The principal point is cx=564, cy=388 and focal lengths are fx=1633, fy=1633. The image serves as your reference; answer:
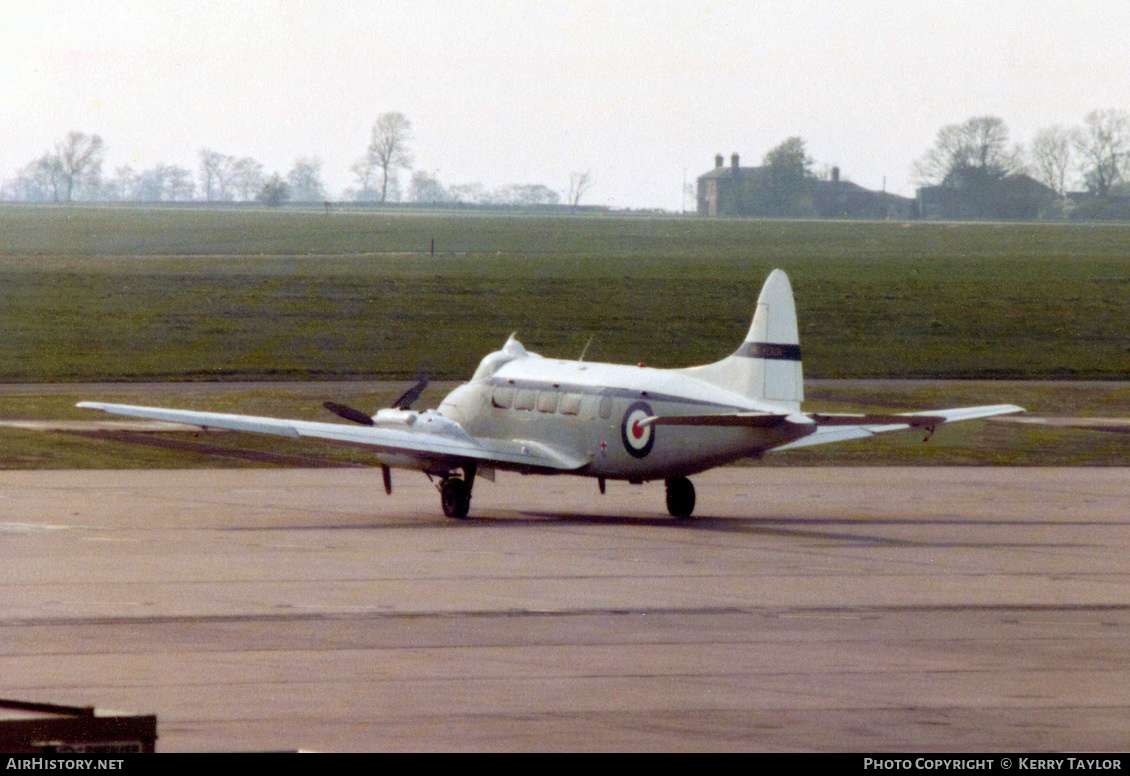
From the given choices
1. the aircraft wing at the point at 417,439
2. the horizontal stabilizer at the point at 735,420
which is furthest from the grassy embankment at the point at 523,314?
the horizontal stabilizer at the point at 735,420

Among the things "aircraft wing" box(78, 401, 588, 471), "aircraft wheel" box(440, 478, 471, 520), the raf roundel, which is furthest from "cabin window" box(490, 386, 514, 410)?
the raf roundel

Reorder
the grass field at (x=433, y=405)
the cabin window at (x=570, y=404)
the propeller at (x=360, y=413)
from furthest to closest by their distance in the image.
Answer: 1. the grass field at (x=433, y=405)
2. the propeller at (x=360, y=413)
3. the cabin window at (x=570, y=404)

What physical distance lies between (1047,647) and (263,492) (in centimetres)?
2081

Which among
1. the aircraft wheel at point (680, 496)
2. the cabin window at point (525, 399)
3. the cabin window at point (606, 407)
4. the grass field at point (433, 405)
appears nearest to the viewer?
the cabin window at point (606, 407)

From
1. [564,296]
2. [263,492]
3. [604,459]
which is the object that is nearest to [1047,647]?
[604,459]

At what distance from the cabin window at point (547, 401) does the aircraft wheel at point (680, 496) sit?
8.75 ft

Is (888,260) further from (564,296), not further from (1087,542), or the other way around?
(1087,542)

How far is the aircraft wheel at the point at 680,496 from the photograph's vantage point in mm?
31531

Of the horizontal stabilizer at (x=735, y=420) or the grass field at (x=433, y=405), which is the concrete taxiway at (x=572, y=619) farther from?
the grass field at (x=433, y=405)

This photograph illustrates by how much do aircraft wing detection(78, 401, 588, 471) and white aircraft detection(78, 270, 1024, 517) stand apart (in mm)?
25

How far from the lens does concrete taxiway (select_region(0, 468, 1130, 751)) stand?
14.4 meters

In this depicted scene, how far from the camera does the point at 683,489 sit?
31.5 metres

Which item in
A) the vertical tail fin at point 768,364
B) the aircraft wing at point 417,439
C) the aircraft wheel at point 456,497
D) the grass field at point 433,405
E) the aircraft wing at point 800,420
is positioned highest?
the vertical tail fin at point 768,364

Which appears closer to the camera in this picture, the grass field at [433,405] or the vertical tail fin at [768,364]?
the vertical tail fin at [768,364]
